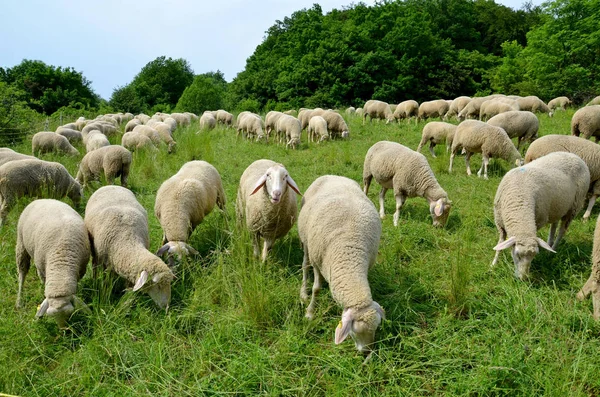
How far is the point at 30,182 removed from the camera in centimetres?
677

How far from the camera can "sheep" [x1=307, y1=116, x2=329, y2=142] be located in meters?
14.5

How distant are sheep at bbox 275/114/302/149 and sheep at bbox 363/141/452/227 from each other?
665 cm

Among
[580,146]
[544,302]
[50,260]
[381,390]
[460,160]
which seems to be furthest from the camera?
[460,160]

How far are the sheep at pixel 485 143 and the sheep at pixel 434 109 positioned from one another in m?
9.76

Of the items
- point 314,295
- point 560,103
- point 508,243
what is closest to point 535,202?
point 508,243

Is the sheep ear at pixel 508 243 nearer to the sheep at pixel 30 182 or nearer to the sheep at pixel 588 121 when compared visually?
the sheep at pixel 30 182

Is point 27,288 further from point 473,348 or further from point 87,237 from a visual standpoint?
point 473,348

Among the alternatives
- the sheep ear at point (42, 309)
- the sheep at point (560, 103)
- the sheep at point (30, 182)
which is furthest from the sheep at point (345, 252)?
the sheep at point (560, 103)

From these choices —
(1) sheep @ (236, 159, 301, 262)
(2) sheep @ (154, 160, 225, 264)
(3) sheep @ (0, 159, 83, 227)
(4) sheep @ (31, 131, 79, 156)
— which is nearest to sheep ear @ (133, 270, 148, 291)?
(2) sheep @ (154, 160, 225, 264)

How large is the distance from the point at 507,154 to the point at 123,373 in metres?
9.02

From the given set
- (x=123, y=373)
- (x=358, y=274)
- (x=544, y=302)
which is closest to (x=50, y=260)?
(x=123, y=373)

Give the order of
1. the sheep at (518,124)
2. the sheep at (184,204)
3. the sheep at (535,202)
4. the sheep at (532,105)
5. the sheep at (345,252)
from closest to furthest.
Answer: the sheep at (345,252) < the sheep at (535,202) < the sheep at (184,204) < the sheep at (518,124) < the sheep at (532,105)

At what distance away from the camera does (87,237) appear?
4.49m

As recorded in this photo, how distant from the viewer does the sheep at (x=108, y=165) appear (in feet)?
28.0
